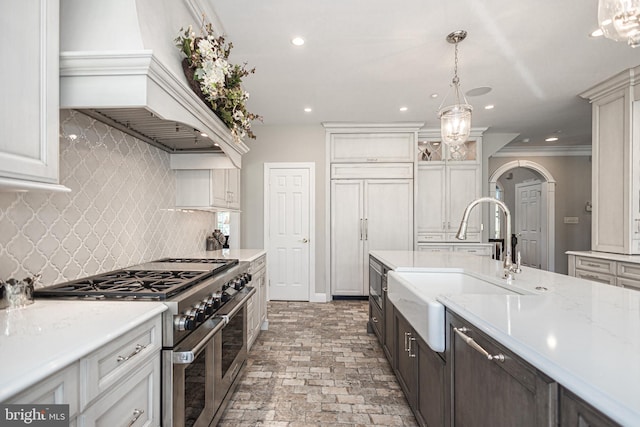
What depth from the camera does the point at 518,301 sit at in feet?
3.93

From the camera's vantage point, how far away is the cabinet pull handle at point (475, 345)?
0.93 metres

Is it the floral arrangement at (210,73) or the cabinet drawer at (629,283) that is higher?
the floral arrangement at (210,73)

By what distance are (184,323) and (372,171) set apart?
408 centimetres

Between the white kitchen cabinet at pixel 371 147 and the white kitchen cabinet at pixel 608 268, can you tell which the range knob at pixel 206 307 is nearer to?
the white kitchen cabinet at pixel 371 147

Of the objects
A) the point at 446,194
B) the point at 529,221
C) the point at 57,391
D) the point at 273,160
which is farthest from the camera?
the point at 529,221

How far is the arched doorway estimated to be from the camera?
6480 millimetres

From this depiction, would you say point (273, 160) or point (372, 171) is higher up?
point (273, 160)

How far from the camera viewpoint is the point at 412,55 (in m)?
2.91

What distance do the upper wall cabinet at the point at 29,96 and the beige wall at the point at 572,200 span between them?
319 inches

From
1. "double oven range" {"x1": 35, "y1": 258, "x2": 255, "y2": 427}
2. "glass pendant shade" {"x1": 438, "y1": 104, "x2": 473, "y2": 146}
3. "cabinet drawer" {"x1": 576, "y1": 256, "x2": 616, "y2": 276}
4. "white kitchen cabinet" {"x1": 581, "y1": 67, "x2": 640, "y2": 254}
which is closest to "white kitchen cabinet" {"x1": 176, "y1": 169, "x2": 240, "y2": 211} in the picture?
"double oven range" {"x1": 35, "y1": 258, "x2": 255, "y2": 427}

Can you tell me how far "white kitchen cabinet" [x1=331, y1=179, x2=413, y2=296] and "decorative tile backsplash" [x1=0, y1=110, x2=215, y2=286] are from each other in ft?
9.41

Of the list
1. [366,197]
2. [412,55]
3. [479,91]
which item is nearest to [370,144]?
[366,197]

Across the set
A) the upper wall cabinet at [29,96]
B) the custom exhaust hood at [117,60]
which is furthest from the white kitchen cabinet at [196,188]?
the upper wall cabinet at [29,96]

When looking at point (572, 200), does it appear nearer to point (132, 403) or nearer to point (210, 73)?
point (210, 73)
